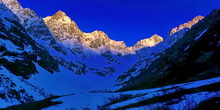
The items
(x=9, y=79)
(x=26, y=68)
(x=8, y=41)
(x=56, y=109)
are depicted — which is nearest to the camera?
(x=56, y=109)

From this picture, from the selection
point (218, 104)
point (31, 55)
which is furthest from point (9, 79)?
point (218, 104)

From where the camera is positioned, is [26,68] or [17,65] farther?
[26,68]

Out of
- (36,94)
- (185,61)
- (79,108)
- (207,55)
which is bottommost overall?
(79,108)

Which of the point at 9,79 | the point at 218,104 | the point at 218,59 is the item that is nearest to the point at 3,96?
the point at 9,79

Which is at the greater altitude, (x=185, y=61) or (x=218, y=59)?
(x=185, y=61)

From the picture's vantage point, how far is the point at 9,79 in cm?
6112

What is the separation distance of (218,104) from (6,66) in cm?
7787

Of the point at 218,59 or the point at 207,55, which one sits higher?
the point at 207,55

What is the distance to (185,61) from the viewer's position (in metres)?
43.6

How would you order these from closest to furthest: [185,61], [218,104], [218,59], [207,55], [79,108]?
[218,104] → [79,108] → [218,59] → [207,55] → [185,61]

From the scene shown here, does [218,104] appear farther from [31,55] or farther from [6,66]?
[31,55]

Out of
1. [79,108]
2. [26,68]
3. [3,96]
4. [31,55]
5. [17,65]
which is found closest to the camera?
[79,108]

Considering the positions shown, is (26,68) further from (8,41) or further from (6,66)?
(8,41)

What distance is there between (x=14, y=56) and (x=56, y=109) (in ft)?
244
